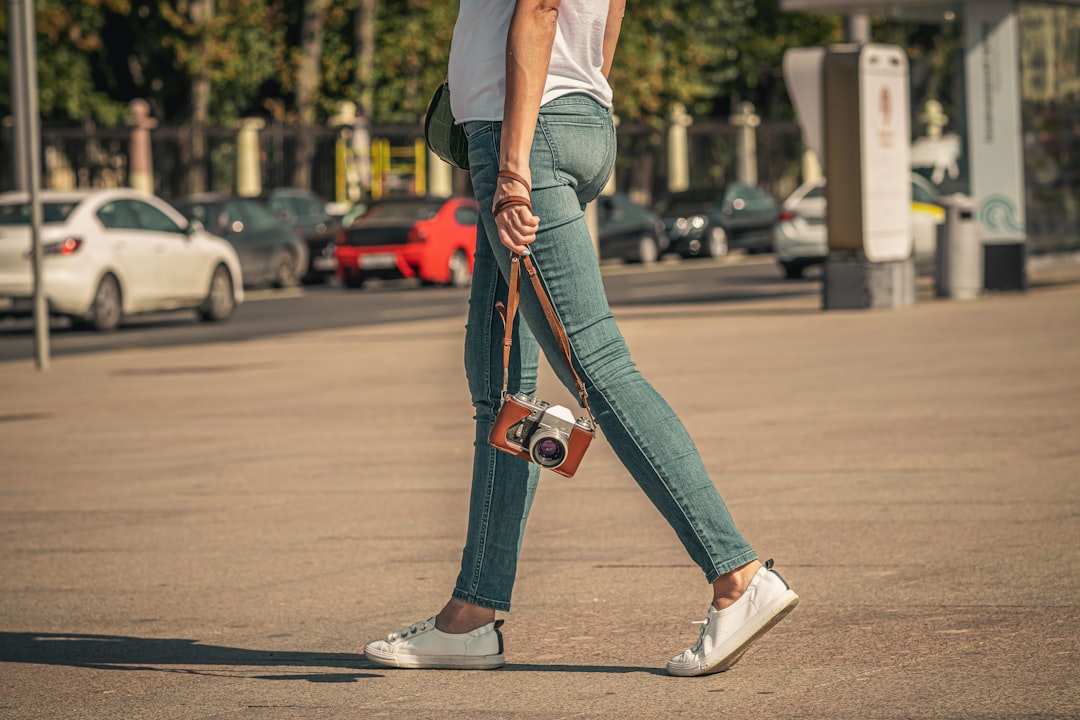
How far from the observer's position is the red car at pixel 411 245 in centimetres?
2966

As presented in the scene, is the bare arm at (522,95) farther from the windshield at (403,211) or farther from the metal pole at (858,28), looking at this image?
the windshield at (403,211)

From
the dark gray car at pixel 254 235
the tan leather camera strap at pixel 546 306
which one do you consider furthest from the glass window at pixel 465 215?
the tan leather camera strap at pixel 546 306

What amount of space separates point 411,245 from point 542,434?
25284 millimetres

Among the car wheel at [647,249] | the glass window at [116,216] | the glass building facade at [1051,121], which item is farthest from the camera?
the car wheel at [647,249]

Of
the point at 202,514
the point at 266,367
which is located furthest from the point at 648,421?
the point at 266,367

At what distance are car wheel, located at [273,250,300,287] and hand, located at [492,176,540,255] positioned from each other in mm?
26291

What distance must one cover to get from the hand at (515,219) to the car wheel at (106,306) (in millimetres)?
16816

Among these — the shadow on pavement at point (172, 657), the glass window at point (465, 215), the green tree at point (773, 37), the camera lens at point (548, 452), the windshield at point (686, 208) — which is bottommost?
the shadow on pavement at point (172, 657)

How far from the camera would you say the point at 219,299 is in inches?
880

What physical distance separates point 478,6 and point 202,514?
3.47 metres

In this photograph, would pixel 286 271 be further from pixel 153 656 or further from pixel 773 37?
pixel 773 37

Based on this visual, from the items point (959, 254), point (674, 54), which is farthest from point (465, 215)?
point (674, 54)

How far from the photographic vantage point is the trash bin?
2069 cm

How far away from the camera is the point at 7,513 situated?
25.8ft
